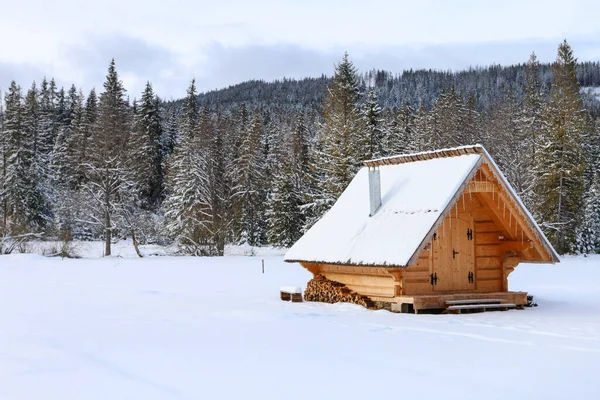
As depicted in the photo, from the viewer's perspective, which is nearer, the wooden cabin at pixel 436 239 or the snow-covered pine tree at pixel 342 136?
the wooden cabin at pixel 436 239

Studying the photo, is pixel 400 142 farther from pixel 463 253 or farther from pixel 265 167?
pixel 463 253

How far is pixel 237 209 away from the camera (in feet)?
156

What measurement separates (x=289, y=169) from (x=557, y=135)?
1864cm

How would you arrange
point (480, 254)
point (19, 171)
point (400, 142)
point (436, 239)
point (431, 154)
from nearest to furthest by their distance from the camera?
point (436, 239) → point (480, 254) → point (431, 154) → point (400, 142) → point (19, 171)

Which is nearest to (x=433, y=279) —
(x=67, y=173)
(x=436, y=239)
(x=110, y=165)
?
(x=436, y=239)

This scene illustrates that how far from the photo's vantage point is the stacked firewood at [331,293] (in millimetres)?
16672

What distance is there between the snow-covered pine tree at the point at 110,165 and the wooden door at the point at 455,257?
27.3 metres

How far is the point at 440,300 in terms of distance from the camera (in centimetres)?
1546

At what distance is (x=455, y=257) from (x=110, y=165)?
3100cm

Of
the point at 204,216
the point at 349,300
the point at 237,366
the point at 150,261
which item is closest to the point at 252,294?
the point at 349,300

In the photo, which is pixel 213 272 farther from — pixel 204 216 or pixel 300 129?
pixel 300 129

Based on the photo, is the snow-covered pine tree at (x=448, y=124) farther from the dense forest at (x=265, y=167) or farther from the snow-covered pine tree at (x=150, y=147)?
the snow-covered pine tree at (x=150, y=147)

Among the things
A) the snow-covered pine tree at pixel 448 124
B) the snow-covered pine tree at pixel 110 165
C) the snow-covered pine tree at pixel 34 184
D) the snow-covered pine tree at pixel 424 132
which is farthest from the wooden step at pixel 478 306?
the snow-covered pine tree at pixel 34 184

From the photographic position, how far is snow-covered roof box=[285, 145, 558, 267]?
15.0m
